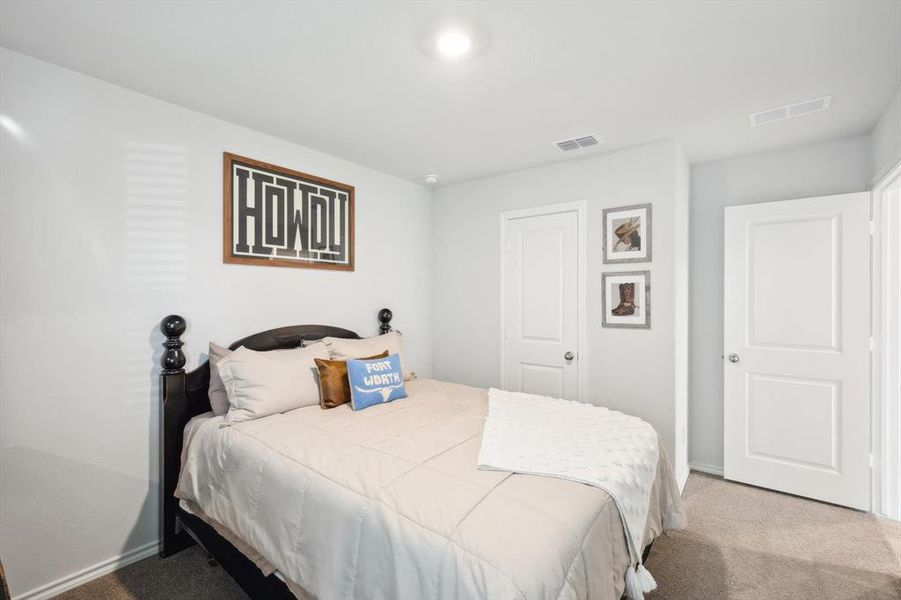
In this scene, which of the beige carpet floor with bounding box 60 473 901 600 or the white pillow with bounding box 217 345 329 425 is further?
the white pillow with bounding box 217 345 329 425

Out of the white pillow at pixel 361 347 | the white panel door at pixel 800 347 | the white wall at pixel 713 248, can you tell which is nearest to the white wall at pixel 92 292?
the white pillow at pixel 361 347

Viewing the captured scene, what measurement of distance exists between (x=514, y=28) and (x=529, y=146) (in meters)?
1.38

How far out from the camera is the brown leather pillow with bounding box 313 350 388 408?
8.20ft

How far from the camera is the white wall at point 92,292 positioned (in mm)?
1945

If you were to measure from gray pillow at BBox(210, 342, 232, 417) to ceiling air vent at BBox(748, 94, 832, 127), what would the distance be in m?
3.54

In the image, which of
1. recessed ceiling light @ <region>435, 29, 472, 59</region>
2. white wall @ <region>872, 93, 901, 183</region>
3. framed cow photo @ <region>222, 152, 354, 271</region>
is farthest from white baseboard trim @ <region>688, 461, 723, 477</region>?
recessed ceiling light @ <region>435, 29, 472, 59</region>

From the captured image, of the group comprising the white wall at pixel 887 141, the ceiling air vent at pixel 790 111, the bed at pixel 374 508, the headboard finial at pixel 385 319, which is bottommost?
the bed at pixel 374 508

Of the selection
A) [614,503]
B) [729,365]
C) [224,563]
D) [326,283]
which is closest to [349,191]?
[326,283]

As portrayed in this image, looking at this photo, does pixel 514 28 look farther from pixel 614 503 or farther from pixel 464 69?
pixel 614 503

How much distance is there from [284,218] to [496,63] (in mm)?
1801

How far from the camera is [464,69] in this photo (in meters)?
2.06

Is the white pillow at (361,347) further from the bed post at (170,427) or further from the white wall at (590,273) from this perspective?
the white wall at (590,273)

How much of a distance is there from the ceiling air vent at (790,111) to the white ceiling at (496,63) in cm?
7

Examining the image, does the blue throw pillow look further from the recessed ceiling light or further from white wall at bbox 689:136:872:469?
white wall at bbox 689:136:872:469
